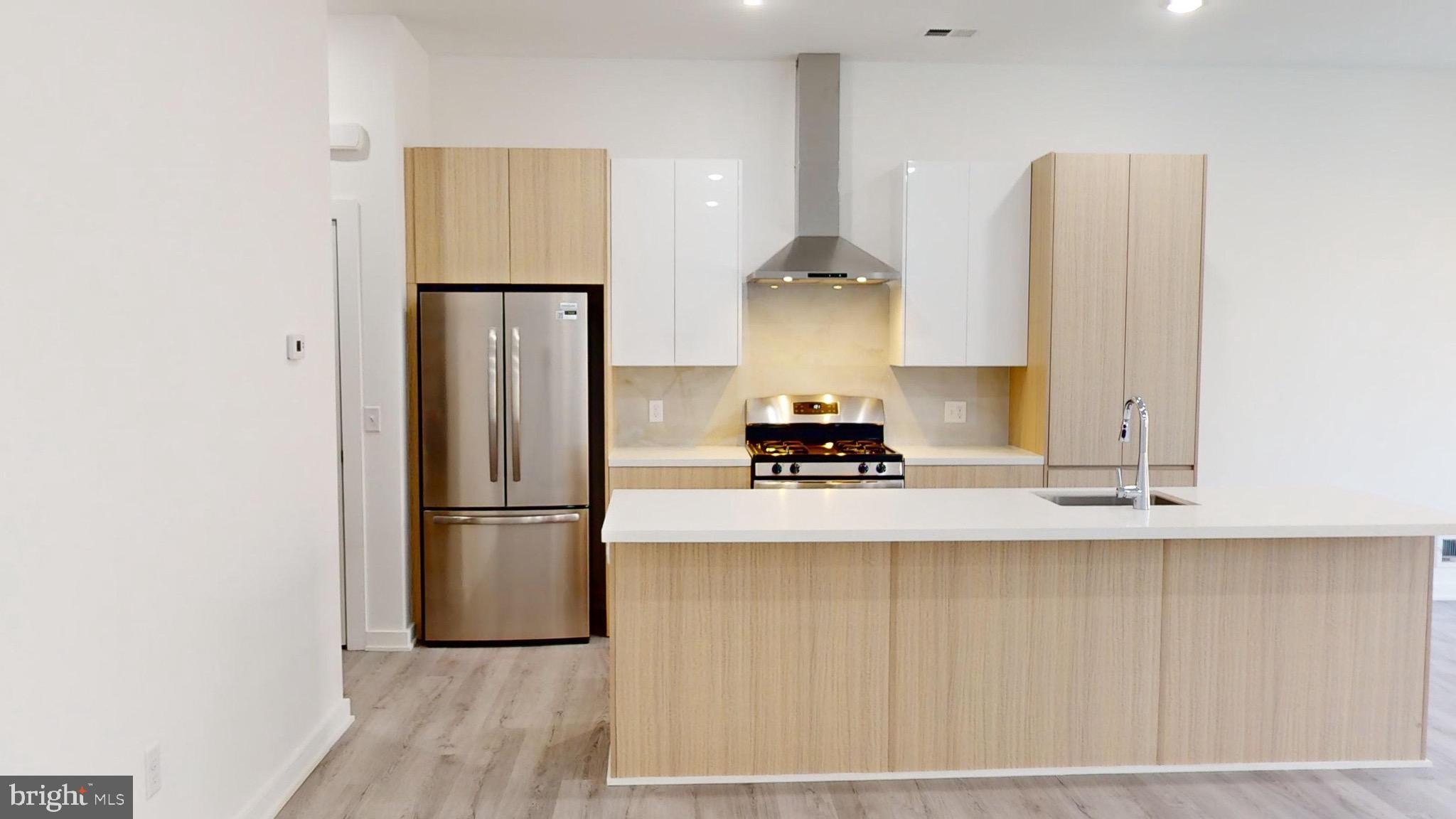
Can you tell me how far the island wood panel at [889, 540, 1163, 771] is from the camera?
283 centimetres

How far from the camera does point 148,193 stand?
207cm

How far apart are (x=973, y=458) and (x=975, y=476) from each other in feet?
0.28

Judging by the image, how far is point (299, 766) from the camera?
2.85 meters

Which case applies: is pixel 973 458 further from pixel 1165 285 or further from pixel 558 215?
pixel 558 215

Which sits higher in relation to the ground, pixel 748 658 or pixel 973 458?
pixel 973 458

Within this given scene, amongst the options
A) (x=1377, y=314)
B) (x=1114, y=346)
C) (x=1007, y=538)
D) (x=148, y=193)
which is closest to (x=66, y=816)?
(x=148, y=193)

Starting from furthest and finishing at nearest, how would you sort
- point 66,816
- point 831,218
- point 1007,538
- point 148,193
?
1. point 831,218
2. point 1007,538
3. point 148,193
4. point 66,816

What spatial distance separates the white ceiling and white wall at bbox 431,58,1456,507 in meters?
0.14

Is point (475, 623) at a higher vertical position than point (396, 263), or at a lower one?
lower

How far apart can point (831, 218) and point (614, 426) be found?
1577 millimetres

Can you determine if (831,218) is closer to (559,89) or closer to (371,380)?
(559,89)

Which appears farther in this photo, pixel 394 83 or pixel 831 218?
pixel 831 218

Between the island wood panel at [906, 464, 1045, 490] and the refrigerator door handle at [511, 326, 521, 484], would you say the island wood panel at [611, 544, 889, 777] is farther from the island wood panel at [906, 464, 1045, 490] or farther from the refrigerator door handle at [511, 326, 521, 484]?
the island wood panel at [906, 464, 1045, 490]

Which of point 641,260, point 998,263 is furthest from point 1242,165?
point 641,260
